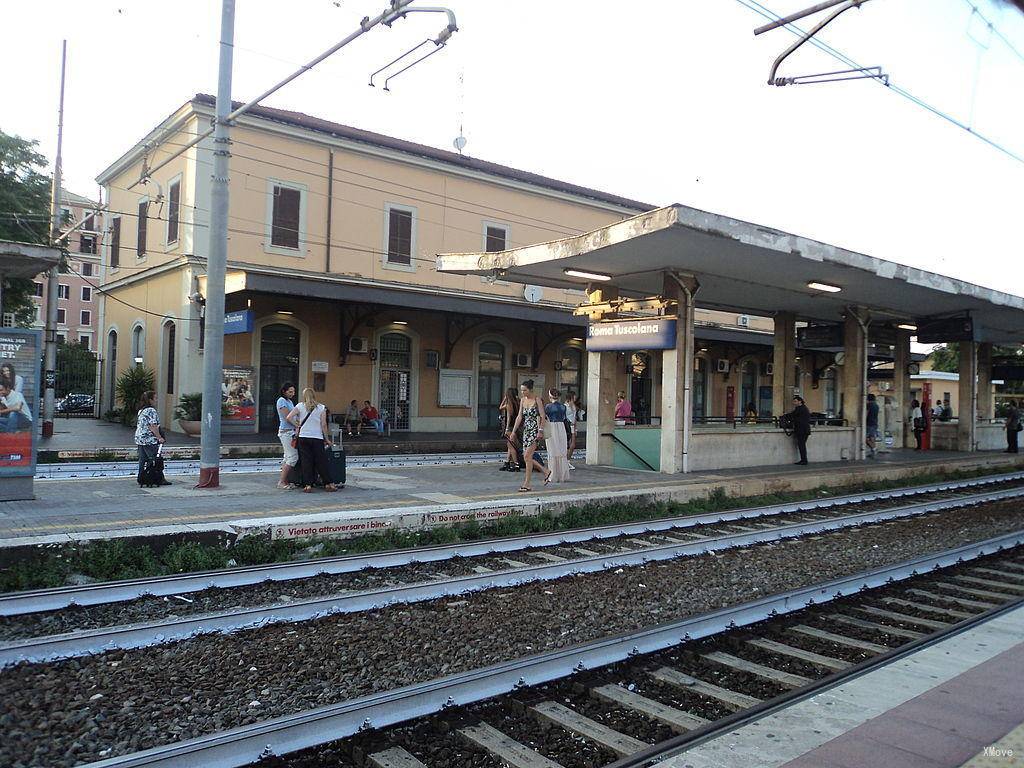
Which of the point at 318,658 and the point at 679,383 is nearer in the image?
the point at 318,658

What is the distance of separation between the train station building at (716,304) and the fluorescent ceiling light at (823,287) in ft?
0.12

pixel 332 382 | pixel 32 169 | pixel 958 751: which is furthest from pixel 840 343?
pixel 32 169

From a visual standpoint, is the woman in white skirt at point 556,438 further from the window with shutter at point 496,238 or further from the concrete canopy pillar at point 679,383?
the window with shutter at point 496,238

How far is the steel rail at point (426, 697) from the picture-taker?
3.65 meters

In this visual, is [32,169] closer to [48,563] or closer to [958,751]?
[48,563]

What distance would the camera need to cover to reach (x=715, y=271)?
1477cm

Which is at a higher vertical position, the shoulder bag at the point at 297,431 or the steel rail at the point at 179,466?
the shoulder bag at the point at 297,431

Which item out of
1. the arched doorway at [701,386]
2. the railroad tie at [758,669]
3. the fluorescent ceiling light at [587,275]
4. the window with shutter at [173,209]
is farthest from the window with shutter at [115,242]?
the railroad tie at [758,669]

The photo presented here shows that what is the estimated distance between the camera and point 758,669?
5211 millimetres

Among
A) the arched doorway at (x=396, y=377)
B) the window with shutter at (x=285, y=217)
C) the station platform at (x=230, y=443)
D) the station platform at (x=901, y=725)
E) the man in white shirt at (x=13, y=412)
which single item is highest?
the window with shutter at (x=285, y=217)

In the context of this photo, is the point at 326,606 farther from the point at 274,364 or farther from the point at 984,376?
the point at 984,376

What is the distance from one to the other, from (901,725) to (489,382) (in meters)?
25.6

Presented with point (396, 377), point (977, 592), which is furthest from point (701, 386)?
point (977, 592)

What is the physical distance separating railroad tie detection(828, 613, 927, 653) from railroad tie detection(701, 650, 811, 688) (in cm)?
114
